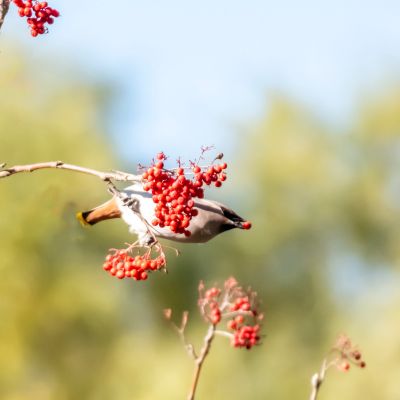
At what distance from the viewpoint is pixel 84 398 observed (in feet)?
63.7

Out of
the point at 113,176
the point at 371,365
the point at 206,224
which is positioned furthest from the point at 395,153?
the point at 113,176

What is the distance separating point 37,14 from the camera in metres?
3.65

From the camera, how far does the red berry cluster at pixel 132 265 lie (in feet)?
11.9

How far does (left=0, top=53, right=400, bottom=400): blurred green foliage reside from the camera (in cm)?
1764

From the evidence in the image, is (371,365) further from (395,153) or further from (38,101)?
(38,101)

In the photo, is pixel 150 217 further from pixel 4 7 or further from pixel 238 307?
pixel 4 7

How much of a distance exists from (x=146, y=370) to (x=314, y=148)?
687 cm

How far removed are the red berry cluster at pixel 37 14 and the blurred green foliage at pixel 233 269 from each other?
1087cm

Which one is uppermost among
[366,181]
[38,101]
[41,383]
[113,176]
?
[366,181]

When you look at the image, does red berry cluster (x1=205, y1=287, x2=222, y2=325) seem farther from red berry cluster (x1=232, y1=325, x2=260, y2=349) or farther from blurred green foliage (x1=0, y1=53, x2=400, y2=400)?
blurred green foliage (x1=0, y1=53, x2=400, y2=400)

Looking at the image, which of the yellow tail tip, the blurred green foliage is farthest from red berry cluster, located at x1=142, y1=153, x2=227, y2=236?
the blurred green foliage

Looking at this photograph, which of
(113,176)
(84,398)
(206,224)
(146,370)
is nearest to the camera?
(113,176)

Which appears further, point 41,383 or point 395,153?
point 395,153

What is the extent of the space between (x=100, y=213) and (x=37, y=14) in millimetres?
1482
